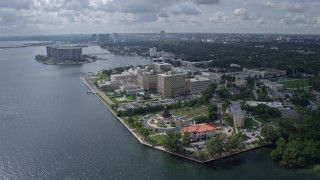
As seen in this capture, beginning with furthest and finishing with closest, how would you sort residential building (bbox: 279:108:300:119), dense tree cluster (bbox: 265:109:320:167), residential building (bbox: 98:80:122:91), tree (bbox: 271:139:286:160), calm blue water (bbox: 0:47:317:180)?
residential building (bbox: 98:80:122:91) → residential building (bbox: 279:108:300:119) → tree (bbox: 271:139:286:160) → dense tree cluster (bbox: 265:109:320:167) → calm blue water (bbox: 0:47:317:180)

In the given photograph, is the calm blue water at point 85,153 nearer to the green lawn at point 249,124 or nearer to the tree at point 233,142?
the tree at point 233,142

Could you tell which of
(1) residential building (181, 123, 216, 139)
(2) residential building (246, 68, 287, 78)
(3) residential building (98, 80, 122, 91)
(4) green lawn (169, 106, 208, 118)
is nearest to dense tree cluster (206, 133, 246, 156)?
(1) residential building (181, 123, 216, 139)

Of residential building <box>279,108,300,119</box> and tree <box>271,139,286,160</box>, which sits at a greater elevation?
residential building <box>279,108,300,119</box>

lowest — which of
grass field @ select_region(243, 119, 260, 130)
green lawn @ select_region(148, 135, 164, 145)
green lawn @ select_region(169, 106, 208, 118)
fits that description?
green lawn @ select_region(148, 135, 164, 145)

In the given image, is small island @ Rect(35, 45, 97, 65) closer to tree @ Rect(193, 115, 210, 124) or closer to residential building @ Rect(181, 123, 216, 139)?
tree @ Rect(193, 115, 210, 124)

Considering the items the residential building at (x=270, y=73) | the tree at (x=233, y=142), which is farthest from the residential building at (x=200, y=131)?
the residential building at (x=270, y=73)

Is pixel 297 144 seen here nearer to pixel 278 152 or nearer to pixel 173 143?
pixel 278 152
